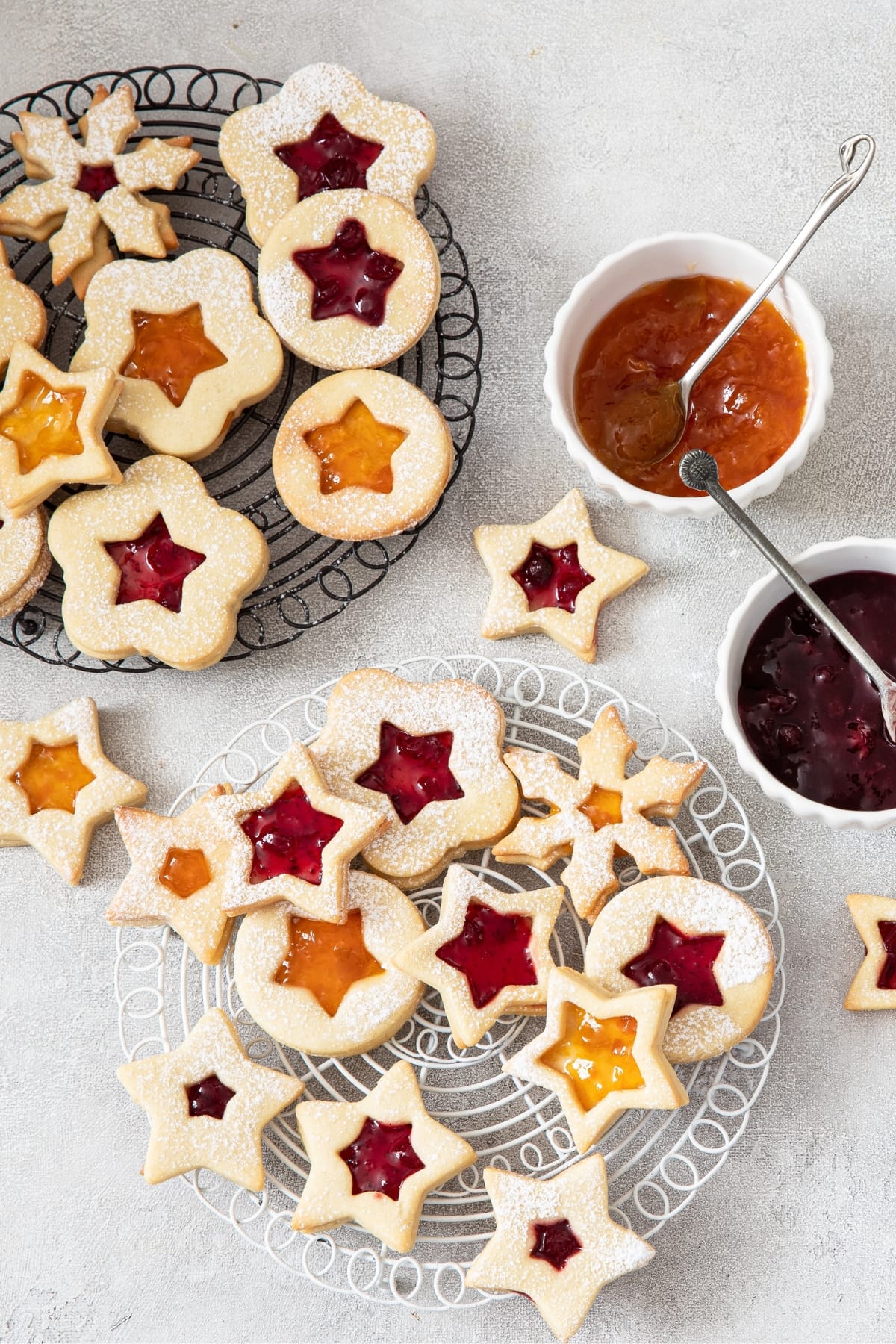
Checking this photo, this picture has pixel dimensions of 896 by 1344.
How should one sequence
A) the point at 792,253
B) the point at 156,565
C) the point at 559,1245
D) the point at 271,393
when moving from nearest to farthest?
the point at 792,253
the point at 559,1245
the point at 156,565
the point at 271,393

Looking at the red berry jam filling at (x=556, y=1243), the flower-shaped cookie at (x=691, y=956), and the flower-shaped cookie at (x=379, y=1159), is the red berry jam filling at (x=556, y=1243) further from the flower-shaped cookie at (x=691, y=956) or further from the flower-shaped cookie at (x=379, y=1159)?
the flower-shaped cookie at (x=691, y=956)

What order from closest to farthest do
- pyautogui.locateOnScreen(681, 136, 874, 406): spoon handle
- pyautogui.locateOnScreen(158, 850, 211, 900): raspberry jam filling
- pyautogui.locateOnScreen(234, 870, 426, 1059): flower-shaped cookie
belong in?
1. pyautogui.locateOnScreen(681, 136, 874, 406): spoon handle
2. pyautogui.locateOnScreen(234, 870, 426, 1059): flower-shaped cookie
3. pyautogui.locateOnScreen(158, 850, 211, 900): raspberry jam filling

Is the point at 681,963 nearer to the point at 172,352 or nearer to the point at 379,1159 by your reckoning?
the point at 379,1159

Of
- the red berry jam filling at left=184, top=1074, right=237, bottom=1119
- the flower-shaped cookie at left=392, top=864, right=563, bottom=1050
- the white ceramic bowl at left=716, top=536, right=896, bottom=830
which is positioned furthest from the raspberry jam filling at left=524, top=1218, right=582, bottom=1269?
the white ceramic bowl at left=716, top=536, right=896, bottom=830

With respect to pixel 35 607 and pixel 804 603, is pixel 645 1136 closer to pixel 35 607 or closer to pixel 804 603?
pixel 804 603

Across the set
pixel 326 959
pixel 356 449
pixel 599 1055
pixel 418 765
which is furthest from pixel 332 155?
pixel 599 1055

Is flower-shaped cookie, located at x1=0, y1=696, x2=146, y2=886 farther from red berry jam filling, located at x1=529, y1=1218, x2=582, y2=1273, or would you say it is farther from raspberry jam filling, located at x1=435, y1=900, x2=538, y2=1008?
red berry jam filling, located at x1=529, y1=1218, x2=582, y2=1273
